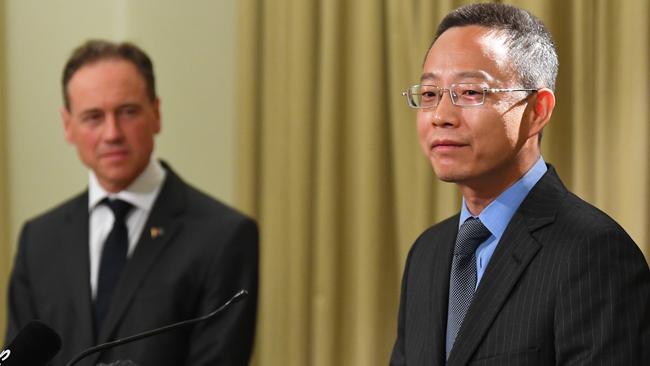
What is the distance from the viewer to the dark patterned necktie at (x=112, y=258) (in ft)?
9.84

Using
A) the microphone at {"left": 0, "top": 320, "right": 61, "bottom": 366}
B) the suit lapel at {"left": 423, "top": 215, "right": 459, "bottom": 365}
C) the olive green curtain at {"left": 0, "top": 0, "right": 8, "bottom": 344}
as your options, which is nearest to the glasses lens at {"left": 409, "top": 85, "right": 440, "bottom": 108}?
the suit lapel at {"left": 423, "top": 215, "right": 459, "bottom": 365}

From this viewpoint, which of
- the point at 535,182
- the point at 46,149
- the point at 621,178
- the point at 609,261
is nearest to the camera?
the point at 609,261

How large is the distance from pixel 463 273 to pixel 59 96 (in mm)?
2742

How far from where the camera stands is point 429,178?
348 centimetres

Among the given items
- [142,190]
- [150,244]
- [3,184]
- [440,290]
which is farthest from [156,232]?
[3,184]

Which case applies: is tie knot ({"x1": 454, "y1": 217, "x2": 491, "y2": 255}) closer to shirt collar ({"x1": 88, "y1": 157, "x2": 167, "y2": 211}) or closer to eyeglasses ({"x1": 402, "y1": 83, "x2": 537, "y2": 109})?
eyeglasses ({"x1": 402, "y1": 83, "x2": 537, "y2": 109})

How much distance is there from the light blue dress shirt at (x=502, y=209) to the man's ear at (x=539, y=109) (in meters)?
0.08

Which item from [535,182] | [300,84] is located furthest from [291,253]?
[535,182]

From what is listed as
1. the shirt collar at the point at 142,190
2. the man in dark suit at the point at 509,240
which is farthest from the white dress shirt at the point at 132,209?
the man in dark suit at the point at 509,240

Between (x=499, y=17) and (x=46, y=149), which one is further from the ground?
(x=499, y=17)

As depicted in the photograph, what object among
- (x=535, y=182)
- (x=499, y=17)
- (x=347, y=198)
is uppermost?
(x=499, y=17)

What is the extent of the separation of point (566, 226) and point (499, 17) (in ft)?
1.48

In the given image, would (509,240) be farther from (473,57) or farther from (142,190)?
(142,190)

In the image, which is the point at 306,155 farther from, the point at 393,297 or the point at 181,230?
the point at 181,230
